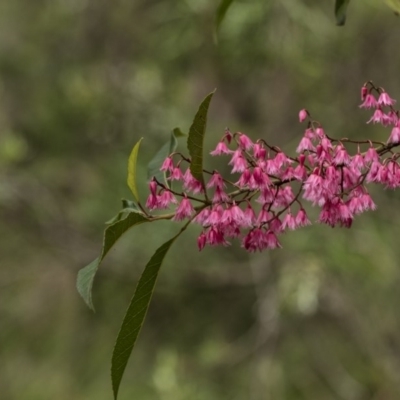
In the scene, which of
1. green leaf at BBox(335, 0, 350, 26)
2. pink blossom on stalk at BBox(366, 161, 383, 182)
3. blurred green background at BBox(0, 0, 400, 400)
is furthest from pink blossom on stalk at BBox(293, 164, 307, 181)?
blurred green background at BBox(0, 0, 400, 400)

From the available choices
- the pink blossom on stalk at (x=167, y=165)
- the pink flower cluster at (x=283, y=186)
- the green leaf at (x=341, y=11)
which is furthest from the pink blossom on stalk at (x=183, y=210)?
the green leaf at (x=341, y=11)

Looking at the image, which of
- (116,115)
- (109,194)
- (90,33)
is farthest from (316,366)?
(90,33)

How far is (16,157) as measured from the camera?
3771mm

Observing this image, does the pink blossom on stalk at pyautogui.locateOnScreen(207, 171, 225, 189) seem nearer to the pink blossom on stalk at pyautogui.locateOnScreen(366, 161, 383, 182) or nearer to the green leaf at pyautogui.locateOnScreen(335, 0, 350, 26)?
the pink blossom on stalk at pyautogui.locateOnScreen(366, 161, 383, 182)

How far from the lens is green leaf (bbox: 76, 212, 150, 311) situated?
0.98 meters

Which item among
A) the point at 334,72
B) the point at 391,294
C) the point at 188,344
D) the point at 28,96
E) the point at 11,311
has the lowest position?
the point at 11,311

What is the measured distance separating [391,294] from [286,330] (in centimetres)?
81

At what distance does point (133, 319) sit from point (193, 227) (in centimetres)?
359

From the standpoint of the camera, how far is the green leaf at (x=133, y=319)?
1.04 m

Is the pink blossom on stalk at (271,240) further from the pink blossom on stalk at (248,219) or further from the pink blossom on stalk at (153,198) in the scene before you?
the pink blossom on stalk at (153,198)

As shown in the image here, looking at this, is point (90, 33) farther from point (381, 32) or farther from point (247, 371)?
point (247, 371)

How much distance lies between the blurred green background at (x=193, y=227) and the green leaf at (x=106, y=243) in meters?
2.80

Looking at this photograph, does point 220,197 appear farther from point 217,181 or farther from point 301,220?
point 301,220

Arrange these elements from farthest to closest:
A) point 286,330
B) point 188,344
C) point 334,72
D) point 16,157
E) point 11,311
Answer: point 11,311
point 188,344
point 286,330
point 334,72
point 16,157
